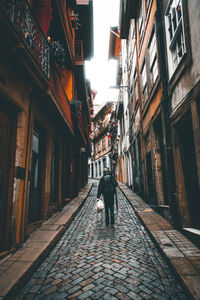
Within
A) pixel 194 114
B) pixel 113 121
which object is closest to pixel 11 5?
pixel 194 114

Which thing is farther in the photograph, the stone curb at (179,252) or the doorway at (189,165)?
the doorway at (189,165)

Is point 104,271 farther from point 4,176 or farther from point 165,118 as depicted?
point 165,118

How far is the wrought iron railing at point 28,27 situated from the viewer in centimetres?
369

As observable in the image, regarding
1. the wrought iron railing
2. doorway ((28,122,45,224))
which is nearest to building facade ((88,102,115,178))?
doorway ((28,122,45,224))

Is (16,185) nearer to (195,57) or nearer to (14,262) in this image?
(14,262)

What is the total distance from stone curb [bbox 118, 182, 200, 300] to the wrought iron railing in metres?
4.74

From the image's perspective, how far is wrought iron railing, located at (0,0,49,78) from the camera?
12.1 ft

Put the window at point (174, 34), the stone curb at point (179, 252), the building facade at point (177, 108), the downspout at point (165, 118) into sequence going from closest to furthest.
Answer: the stone curb at point (179, 252) < the building facade at point (177, 108) < the window at point (174, 34) < the downspout at point (165, 118)

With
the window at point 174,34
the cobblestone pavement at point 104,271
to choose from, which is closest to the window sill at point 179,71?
the window at point 174,34

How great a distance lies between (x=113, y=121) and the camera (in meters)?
27.0

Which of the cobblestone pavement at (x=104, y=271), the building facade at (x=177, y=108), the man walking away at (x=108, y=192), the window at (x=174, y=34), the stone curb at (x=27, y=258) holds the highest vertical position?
the window at (x=174, y=34)

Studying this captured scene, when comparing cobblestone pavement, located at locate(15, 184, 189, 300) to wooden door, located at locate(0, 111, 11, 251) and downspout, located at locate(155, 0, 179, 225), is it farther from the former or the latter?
downspout, located at locate(155, 0, 179, 225)

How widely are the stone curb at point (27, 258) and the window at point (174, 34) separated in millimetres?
5397

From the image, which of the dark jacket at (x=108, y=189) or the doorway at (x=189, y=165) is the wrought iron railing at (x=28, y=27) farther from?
the doorway at (x=189, y=165)
